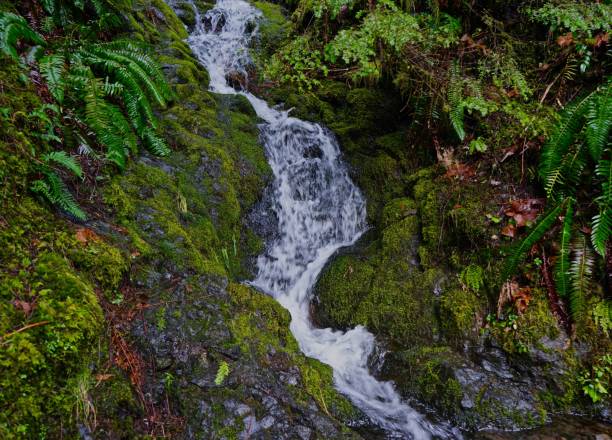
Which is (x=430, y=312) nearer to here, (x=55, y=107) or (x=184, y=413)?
(x=184, y=413)

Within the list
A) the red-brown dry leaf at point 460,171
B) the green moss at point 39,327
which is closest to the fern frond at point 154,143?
the green moss at point 39,327

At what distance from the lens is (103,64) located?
389 centimetres

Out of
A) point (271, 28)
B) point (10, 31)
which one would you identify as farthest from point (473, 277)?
point (271, 28)

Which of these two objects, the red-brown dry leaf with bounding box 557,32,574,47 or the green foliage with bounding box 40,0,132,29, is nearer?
the green foliage with bounding box 40,0,132,29

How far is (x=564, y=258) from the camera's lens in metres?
3.88

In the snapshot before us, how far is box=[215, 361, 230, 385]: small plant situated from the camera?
8.63 ft

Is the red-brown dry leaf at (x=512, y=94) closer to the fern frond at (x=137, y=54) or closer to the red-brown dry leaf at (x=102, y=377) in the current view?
the fern frond at (x=137, y=54)

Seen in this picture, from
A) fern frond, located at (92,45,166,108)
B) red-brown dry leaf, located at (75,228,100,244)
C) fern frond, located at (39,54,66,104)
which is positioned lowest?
red-brown dry leaf, located at (75,228,100,244)

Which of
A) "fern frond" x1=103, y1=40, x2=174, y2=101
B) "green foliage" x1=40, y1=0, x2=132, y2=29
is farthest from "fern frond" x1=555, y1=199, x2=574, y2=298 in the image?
"green foliage" x1=40, y1=0, x2=132, y2=29

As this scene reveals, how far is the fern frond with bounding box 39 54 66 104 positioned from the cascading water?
10.8 ft

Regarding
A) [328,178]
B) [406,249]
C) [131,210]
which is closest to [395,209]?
[406,249]

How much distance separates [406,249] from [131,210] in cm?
369

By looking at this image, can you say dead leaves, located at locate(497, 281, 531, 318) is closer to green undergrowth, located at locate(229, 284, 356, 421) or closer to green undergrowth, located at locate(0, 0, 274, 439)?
green undergrowth, located at locate(229, 284, 356, 421)

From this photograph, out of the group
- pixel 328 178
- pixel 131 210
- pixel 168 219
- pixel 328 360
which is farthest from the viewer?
pixel 328 178
